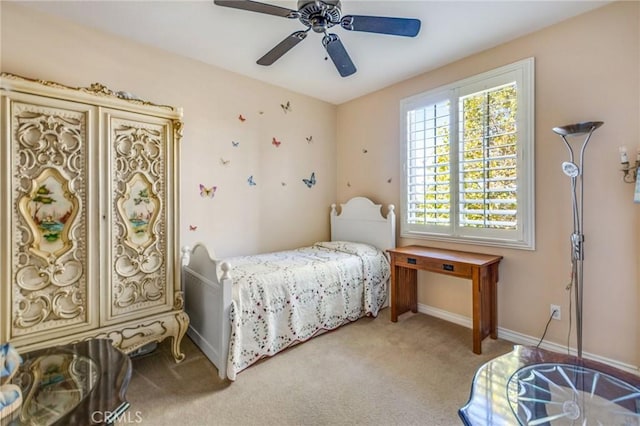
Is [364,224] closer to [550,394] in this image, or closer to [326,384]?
[326,384]

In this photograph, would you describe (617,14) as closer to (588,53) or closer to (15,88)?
(588,53)

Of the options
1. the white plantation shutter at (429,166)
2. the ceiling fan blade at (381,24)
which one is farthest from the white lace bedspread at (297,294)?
the ceiling fan blade at (381,24)

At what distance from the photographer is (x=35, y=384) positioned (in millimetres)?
1153

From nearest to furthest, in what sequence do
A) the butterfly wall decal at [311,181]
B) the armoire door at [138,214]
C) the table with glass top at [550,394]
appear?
1. the table with glass top at [550,394]
2. the armoire door at [138,214]
3. the butterfly wall decal at [311,181]

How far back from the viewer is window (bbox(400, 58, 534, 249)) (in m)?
2.43

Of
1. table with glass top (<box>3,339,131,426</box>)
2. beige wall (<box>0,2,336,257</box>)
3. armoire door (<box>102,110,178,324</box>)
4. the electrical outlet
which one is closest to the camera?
table with glass top (<box>3,339,131,426</box>)

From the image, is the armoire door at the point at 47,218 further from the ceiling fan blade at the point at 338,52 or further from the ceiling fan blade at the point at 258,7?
the ceiling fan blade at the point at 338,52

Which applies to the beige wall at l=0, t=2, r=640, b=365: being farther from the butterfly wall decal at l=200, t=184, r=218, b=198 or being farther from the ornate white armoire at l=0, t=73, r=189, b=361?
the ornate white armoire at l=0, t=73, r=189, b=361

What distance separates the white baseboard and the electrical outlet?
0.22 m

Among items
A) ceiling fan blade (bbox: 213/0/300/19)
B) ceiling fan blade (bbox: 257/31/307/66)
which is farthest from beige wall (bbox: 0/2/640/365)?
ceiling fan blade (bbox: 213/0/300/19)

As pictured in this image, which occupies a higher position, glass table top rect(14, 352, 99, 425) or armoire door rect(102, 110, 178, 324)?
armoire door rect(102, 110, 178, 324)

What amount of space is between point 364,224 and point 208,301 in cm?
202

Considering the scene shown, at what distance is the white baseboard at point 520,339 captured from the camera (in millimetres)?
2035

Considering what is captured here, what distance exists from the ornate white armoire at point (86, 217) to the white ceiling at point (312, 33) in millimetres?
753
